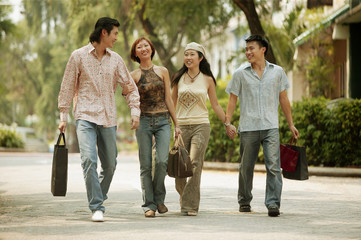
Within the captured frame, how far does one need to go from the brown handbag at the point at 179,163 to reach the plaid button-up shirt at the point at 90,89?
71 centimetres

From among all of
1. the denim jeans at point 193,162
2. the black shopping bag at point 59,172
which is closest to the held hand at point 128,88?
the black shopping bag at point 59,172

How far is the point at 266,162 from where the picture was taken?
8414mm

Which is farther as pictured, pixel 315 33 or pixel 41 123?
pixel 41 123

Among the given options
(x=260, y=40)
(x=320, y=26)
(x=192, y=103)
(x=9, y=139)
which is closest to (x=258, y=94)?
(x=260, y=40)

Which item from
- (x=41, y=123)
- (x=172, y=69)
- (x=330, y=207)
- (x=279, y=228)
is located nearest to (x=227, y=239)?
(x=279, y=228)

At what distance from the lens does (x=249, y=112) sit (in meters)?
8.45

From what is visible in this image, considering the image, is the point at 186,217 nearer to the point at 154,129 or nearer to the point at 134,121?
the point at 154,129

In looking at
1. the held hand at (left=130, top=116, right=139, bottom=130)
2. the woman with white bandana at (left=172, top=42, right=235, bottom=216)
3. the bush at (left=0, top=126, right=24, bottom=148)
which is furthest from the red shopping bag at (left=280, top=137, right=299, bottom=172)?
the bush at (left=0, top=126, right=24, bottom=148)

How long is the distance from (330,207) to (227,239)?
11.0 feet

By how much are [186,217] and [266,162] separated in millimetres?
1179

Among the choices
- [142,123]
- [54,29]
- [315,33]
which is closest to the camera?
[142,123]

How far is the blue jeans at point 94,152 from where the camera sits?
294 inches

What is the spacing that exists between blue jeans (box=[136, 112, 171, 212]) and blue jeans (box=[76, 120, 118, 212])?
0.44 meters

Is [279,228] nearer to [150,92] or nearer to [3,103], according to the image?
[150,92]
